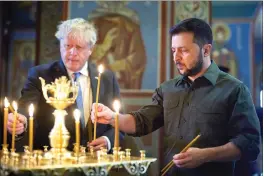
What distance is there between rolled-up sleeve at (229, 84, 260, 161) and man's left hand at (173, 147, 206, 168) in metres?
0.18

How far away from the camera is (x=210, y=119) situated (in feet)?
5.76

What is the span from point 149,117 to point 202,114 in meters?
0.30

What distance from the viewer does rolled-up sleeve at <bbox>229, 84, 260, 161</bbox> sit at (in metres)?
1.67

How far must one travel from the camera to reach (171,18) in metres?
3.94

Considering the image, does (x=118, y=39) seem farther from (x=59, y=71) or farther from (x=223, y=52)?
(x=223, y=52)

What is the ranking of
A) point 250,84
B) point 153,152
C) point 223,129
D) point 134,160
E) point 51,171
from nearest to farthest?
point 51,171 < point 134,160 < point 223,129 < point 153,152 < point 250,84

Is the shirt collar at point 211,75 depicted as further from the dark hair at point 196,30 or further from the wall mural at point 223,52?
the wall mural at point 223,52

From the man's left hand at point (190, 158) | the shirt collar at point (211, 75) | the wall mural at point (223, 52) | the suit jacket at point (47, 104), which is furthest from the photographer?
the wall mural at point (223, 52)

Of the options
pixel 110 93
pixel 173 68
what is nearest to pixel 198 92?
pixel 110 93

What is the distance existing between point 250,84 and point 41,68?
181 inches

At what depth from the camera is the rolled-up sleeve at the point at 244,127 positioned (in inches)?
65.8

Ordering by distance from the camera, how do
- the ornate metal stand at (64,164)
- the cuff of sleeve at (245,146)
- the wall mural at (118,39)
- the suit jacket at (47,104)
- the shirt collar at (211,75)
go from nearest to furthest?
the ornate metal stand at (64,164)
the cuff of sleeve at (245,146)
the shirt collar at (211,75)
the suit jacket at (47,104)
the wall mural at (118,39)

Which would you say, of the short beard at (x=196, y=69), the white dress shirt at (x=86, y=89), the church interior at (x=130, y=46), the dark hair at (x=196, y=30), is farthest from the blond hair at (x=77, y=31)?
the church interior at (x=130, y=46)

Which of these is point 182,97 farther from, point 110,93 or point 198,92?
point 110,93
